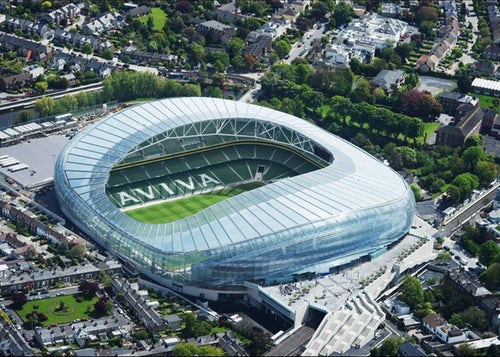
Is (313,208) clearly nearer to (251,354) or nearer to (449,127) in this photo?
(251,354)

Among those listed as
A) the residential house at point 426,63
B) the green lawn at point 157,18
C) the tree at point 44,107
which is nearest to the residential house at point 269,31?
the green lawn at point 157,18

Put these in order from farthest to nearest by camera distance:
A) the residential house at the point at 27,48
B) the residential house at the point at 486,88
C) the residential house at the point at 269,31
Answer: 1. the residential house at the point at 269,31
2. the residential house at the point at 27,48
3. the residential house at the point at 486,88

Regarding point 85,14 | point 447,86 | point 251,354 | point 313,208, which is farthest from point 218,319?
point 85,14

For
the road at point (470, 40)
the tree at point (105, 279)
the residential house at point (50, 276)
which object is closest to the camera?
the residential house at point (50, 276)

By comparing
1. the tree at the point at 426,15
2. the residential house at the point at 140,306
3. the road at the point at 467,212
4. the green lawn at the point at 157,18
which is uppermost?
the tree at the point at 426,15

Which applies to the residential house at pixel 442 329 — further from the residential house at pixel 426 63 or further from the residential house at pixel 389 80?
the residential house at pixel 426 63

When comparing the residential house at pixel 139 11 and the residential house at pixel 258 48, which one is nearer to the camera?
the residential house at pixel 258 48

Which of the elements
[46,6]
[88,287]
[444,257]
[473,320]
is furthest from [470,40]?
[88,287]
